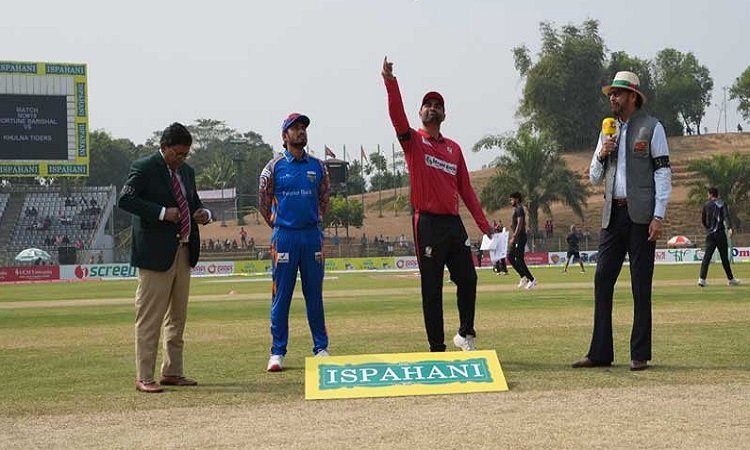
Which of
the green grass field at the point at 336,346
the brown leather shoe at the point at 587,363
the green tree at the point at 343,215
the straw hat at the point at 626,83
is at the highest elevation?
the green tree at the point at 343,215

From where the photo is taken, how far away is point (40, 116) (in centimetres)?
5384

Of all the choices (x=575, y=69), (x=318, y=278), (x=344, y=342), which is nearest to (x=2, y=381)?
(x=318, y=278)

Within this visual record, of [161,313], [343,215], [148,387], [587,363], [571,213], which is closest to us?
[148,387]

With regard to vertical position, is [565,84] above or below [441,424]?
above

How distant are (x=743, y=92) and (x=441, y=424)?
153 m

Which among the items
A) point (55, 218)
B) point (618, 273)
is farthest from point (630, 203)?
point (55, 218)

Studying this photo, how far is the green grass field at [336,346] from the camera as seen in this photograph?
723 cm

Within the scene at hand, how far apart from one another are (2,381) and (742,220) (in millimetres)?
82167

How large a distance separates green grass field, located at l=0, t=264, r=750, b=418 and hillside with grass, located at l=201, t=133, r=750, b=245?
52.8m

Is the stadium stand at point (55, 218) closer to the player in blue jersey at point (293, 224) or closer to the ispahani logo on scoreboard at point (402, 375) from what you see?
the player in blue jersey at point (293, 224)

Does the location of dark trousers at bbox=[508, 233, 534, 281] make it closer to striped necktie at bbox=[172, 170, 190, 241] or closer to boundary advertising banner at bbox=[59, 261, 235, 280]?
striped necktie at bbox=[172, 170, 190, 241]

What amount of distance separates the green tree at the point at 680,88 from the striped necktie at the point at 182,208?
443 ft

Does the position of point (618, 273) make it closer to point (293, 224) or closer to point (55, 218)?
point (293, 224)

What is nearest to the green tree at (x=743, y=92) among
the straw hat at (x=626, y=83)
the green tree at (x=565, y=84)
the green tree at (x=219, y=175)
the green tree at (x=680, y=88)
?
the green tree at (x=680, y=88)
